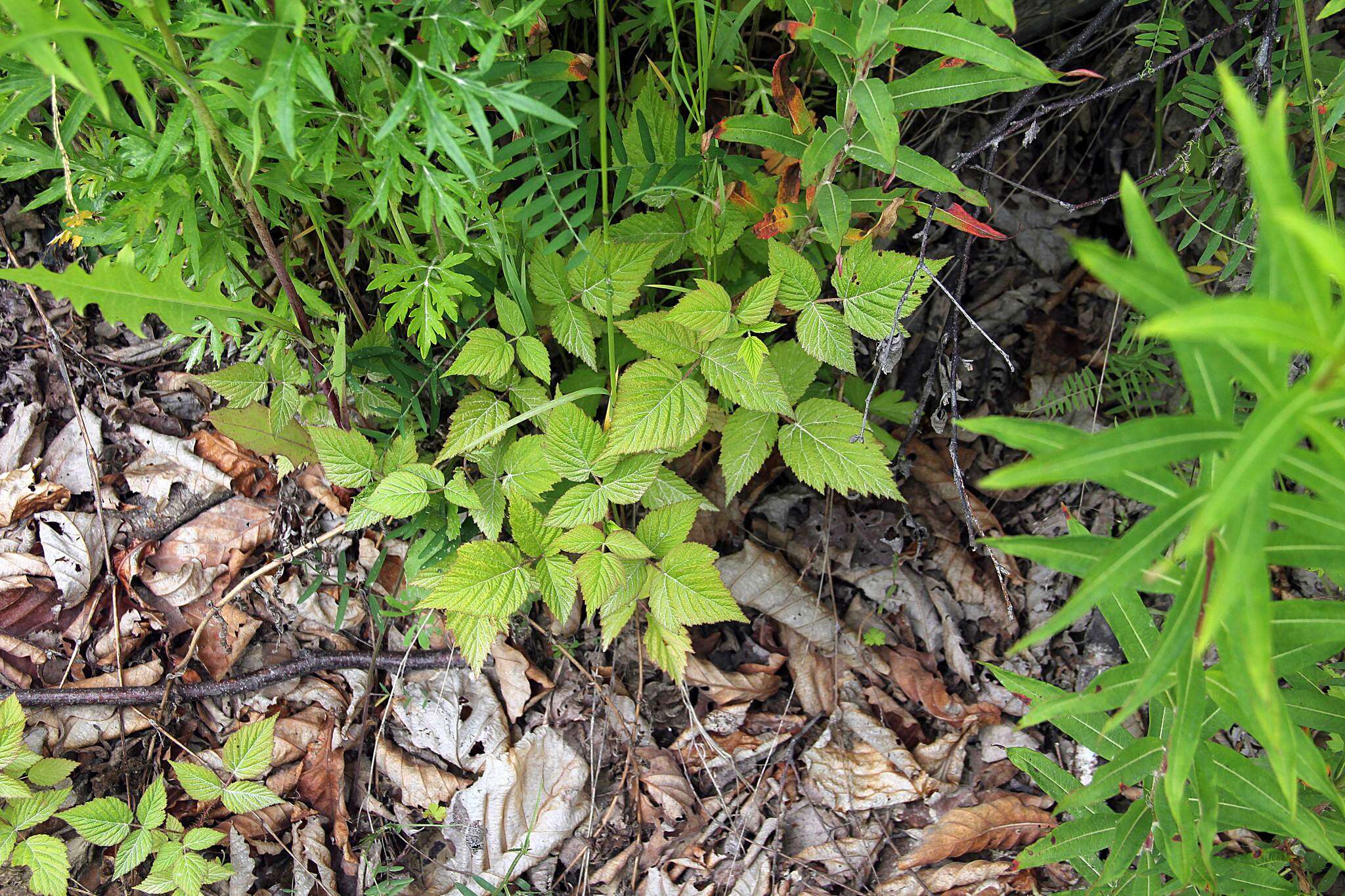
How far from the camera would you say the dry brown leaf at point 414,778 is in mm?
1922

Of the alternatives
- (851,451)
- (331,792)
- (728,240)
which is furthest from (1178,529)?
(331,792)

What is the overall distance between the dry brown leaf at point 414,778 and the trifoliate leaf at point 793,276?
1.47m

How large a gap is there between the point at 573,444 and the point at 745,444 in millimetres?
368

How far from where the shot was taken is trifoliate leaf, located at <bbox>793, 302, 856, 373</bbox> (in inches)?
57.3

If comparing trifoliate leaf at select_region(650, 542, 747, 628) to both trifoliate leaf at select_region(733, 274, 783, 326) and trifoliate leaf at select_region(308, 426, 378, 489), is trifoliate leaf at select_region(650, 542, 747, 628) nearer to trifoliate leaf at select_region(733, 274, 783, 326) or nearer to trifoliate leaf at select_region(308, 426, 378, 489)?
trifoliate leaf at select_region(733, 274, 783, 326)

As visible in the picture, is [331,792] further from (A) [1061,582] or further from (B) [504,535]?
(A) [1061,582]

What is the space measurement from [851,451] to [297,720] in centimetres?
161

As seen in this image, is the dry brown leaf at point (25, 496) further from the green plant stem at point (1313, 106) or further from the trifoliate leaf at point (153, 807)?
the green plant stem at point (1313, 106)

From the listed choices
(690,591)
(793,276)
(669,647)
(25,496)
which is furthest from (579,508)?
(25,496)

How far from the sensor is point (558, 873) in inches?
73.7

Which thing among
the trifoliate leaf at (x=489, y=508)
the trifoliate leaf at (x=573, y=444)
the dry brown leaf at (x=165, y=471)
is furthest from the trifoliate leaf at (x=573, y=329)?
the dry brown leaf at (x=165, y=471)

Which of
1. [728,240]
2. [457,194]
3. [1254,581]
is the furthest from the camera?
[728,240]

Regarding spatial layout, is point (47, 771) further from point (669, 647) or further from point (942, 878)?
point (942, 878)

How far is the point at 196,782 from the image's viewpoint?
181 cm
